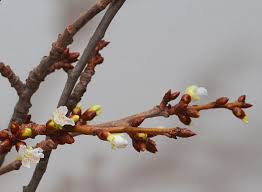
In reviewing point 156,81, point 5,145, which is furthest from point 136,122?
point 156,81

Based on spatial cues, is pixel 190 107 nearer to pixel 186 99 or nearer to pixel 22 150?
pixel 186 99

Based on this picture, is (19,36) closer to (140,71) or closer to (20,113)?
(140,71)

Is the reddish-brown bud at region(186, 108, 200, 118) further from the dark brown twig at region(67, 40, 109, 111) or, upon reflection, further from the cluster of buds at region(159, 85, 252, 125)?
the dark brown twig at region(67, 40, 109, 111)

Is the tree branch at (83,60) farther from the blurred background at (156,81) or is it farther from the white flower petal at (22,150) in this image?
the blurred background at (156,81)

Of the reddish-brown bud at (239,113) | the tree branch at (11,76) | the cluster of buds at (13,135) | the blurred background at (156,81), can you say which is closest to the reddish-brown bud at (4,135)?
the cluster of buds at (13,135)

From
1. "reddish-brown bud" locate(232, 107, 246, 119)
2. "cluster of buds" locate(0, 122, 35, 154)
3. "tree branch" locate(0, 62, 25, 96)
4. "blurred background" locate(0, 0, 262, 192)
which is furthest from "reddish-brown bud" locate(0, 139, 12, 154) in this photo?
"blurred background" locate(0, 0, 262, 192)

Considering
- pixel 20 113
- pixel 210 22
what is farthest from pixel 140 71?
pixel 20 113
